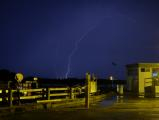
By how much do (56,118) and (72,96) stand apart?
1281cm

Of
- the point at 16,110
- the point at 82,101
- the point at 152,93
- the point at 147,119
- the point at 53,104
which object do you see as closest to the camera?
the point at 147,119

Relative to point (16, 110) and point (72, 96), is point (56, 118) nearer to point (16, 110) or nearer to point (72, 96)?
point (16, 110)

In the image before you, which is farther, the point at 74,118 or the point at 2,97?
the point at 2,97

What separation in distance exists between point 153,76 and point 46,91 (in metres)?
26.7

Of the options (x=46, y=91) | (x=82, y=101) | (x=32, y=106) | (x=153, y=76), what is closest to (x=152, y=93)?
(x=153, y=76)

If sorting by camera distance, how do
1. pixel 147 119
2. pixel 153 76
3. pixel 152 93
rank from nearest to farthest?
pixel 147 119 < pixel 152 93 < pixel 153 76

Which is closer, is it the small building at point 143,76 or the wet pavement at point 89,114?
the wet pavement at point 89,114

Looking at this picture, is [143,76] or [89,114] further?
[143,76]

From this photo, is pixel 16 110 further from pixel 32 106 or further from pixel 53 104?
pixel 53 104

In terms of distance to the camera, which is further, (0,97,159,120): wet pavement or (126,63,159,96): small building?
(126,63,159,96): small building

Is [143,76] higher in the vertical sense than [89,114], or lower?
higher

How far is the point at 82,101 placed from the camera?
32312 mm

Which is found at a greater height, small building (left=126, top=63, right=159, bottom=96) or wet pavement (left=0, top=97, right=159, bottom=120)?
small building (left=126, top=63, right=159, bottom=96)

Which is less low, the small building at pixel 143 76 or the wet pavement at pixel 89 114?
the small building at pixel 143 76
